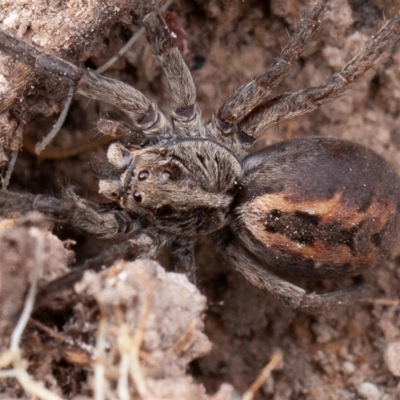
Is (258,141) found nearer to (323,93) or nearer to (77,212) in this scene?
(323,93)

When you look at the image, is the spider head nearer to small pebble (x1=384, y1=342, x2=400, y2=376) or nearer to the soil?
the soil

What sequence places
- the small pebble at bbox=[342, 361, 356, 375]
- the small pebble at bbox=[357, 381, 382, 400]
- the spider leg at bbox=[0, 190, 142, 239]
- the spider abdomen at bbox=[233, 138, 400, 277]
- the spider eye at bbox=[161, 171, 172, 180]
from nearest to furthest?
the spider leg at bbox=[0, 190, 142, 239], the spider abdomen at bbox=[233, 138, 400, 277], the spider eye at bbox=[161, 171, 172, 180], the small pebble at bbox=[357, 381, 382, 400], the small pebble at bbox=[342, 361, 356, 375]

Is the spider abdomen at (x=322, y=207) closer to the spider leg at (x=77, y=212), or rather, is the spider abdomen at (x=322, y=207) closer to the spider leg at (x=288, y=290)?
the spider leg at (x=288, y=290)

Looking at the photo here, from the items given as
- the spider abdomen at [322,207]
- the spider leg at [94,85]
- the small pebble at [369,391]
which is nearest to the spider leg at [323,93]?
the spider abdomen at [322,207]

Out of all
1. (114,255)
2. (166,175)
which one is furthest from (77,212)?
(166,175)

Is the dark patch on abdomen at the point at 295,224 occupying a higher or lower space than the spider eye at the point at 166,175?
higher

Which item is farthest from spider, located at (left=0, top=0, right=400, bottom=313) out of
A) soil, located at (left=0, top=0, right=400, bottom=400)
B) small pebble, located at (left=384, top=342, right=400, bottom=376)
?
small pebble, located at (left=384, top=342, right=400, bottom=376)

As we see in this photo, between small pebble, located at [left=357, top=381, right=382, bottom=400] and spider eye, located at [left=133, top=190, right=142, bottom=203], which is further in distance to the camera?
small pebble, located at [left=357, top=381, right=382, bottom=400]

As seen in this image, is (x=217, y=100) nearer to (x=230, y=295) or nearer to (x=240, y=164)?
(x=240, y=164)
